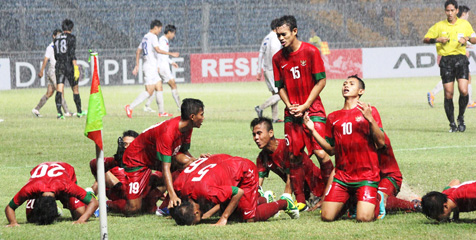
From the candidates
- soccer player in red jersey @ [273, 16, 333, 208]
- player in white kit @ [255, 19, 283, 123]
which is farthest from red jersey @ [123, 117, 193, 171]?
player in white kit @ [255, 19, 283, 123]

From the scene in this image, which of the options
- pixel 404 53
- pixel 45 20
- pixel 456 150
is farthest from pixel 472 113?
pixel 45 20

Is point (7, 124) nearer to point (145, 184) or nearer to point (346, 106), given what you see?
point (145, 184)

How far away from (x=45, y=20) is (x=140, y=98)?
59.8ft

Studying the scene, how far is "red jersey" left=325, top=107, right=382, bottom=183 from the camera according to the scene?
7.71m

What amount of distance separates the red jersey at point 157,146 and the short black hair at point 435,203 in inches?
98.6

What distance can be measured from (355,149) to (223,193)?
1.30 meters

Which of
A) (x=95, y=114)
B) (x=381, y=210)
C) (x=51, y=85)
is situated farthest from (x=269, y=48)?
(x=95, y=114)

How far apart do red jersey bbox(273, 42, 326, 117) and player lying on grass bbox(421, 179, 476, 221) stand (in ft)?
6.73

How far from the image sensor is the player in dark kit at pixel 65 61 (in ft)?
62.5

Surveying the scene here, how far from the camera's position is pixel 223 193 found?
7.57 m

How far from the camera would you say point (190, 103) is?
8.14m

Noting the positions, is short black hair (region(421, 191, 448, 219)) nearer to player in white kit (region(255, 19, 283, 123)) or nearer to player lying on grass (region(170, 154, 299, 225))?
player lying on grass (region(170, 154, 299, 225))

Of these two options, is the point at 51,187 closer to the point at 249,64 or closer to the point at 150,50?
the point at 150,50

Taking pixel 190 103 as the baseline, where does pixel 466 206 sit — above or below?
below
